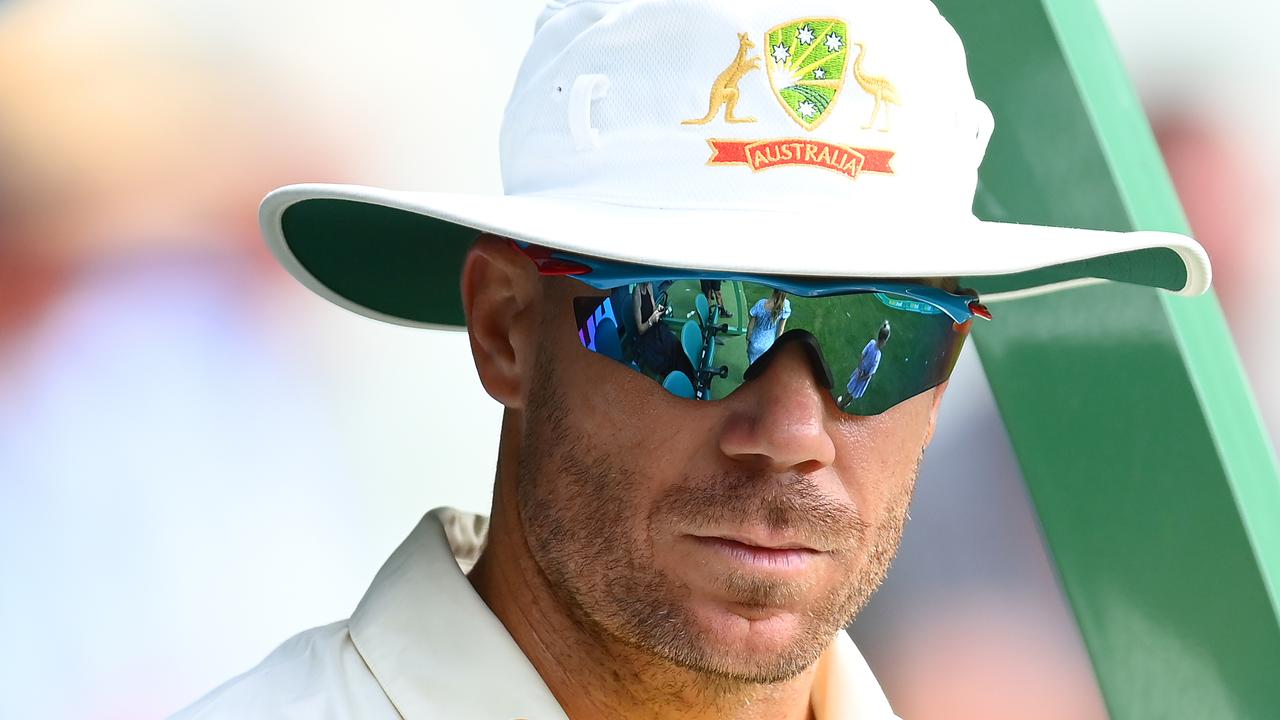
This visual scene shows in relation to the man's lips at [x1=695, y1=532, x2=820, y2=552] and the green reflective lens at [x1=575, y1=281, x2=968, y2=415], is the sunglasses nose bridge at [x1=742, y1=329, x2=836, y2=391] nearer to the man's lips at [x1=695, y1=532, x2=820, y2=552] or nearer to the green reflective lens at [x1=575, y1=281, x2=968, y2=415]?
the green reflective lens at [x1=575, y1=281, x2=968, y2=415]

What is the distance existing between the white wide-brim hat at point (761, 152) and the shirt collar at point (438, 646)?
461mm

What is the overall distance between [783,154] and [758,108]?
5cm

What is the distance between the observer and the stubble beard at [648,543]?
1614 mm

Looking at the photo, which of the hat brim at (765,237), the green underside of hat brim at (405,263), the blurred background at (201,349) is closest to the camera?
the hat brim at (765,237)

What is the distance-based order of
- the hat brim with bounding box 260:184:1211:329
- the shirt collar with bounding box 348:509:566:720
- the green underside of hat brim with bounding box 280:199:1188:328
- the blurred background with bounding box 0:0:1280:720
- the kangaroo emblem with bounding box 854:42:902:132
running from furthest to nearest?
1. the blurred background with bounding box 0:0:1280:720
2. the green underside of hat brim with bounding box 280:199:1188:328
3. the shirt collar with bounding box 348:509:566:720
4. the kangaroo emblem with bounding box 854:42:902:132
5. the hat brim with bounding box 260:184:1211:329

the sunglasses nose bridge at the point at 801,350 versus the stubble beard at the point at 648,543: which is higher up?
the sunglasses nose bridge at the point at 801,350

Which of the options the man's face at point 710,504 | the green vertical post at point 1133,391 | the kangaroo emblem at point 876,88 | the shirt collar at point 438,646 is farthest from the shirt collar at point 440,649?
the green vertical post at point 1133,391

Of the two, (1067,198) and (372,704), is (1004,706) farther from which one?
(372,704)

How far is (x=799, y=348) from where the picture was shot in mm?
1561

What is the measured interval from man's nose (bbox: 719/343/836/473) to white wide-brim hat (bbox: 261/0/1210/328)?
13cm

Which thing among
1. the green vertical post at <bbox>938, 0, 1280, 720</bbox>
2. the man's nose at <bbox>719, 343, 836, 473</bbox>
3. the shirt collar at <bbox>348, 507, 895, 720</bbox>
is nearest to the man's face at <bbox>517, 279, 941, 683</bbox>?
the man's nose at <bbox>719, 343, 836, 473</bbox>

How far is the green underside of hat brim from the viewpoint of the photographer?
5.87ft

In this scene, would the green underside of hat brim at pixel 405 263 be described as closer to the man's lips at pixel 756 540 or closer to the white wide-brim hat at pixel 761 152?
the white wide-brim hat at pixel 761 152

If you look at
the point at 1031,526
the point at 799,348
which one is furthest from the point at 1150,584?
the point at 799,348
